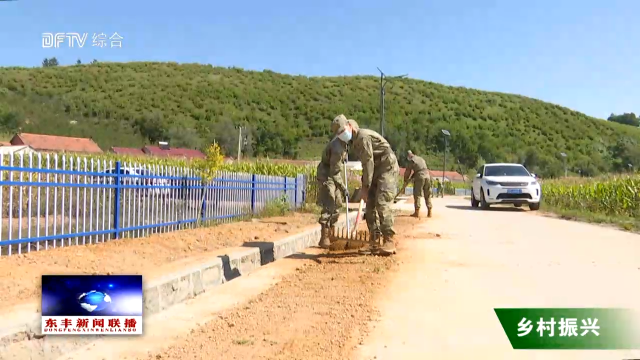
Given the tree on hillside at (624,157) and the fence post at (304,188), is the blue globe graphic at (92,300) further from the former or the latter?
the tree on hillside at (624,157)

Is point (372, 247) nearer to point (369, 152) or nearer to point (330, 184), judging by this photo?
point (330, 184)

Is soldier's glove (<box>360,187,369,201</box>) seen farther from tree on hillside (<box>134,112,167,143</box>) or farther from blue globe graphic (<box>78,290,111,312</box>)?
tree on hillside (<box>134,112,167,143</box>)

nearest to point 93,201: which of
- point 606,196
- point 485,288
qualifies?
point 485,288

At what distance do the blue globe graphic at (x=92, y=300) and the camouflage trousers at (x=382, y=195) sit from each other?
4.73 meters

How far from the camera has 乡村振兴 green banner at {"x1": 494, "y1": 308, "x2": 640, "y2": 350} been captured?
394cm

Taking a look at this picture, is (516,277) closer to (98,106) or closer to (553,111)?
(98,106)

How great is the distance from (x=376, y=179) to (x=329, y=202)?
0.78 metres

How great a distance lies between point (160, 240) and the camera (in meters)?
8.56

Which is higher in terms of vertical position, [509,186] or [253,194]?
[509,186]

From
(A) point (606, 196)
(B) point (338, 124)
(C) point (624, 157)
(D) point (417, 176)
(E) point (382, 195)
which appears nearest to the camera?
(B) point (338, 124)

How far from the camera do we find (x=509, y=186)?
1959cm

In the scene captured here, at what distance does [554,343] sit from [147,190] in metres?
7.05

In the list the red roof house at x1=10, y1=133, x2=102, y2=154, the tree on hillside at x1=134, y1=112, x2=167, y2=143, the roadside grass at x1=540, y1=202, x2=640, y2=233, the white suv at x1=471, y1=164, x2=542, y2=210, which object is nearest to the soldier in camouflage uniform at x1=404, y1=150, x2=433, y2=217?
the white suv at x1=471, y1=164, x2=542, y2=210

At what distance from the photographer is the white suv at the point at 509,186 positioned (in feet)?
64.3
